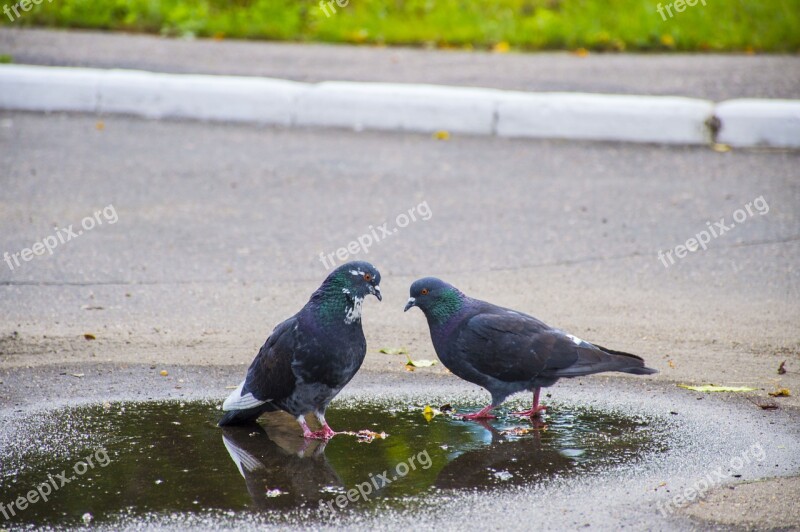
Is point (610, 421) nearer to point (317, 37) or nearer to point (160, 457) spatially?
point (160, 457)

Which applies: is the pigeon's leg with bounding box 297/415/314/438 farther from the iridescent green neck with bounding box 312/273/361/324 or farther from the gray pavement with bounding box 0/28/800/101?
the gray pavement with bounding box 0/28/800/101

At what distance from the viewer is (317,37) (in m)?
11.9

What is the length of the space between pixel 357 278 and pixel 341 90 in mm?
5442

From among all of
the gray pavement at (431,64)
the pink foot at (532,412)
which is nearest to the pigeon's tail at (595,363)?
the pink foot at (532,412)

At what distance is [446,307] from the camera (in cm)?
480

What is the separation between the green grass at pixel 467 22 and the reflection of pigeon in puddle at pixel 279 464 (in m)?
7.72

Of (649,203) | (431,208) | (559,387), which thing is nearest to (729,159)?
(649,203)

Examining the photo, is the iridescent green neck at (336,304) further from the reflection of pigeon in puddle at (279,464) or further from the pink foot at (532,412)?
the pink foot at (532,412)

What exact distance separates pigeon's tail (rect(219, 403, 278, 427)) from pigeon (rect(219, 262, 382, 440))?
11 mm

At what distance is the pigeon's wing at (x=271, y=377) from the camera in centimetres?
443

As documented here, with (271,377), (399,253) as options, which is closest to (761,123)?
(399,253)

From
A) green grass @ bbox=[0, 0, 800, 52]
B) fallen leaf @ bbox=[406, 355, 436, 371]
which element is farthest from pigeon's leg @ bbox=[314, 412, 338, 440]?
green grass @ bbox=[0, 0, 800, 52]

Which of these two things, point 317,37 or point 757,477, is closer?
point 757,477

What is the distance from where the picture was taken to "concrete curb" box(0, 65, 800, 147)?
902 cm
